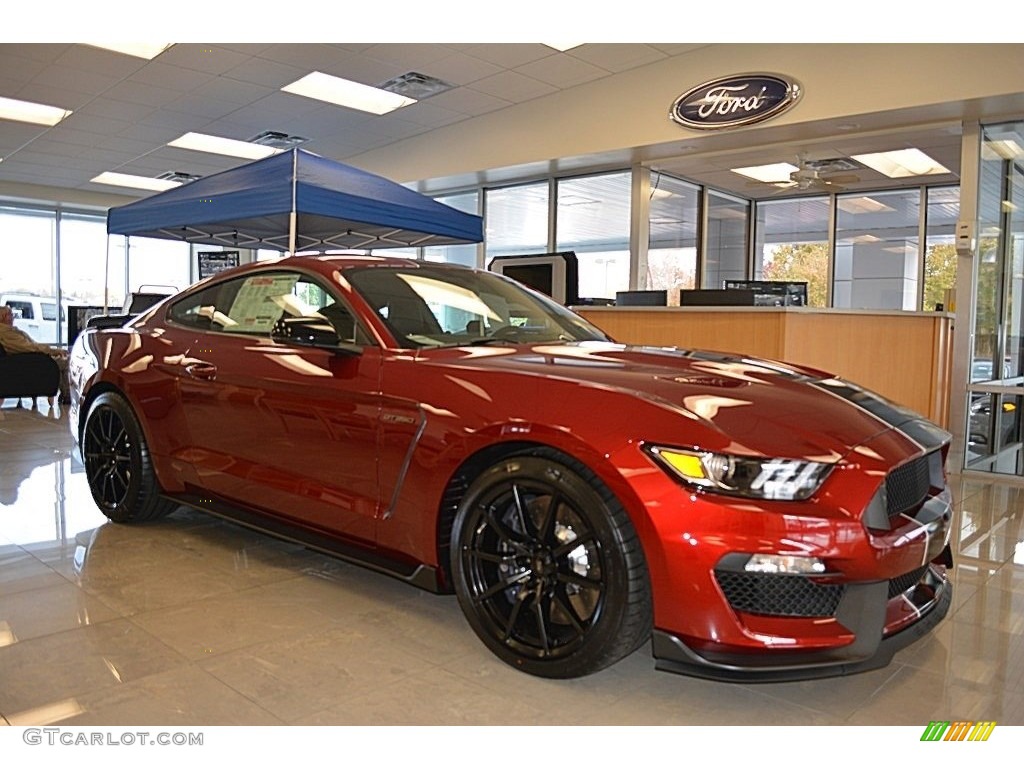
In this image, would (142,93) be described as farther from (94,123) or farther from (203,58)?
(94,123)

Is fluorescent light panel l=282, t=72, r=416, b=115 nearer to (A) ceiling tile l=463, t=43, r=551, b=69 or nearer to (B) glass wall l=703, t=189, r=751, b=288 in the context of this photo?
(A) ceiling tile l=463, t=43, r=551, b=69

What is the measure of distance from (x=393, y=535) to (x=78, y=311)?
10.2 metres

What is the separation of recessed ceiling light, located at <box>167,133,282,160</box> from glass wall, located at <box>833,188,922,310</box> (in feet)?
24.0

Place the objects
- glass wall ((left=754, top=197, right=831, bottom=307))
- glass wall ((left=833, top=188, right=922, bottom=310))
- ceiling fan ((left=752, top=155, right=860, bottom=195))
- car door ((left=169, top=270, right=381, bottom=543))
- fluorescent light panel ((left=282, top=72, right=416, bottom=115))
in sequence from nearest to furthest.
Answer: car door ((left=169, top=270, right=381, bottom=543)), ceiling fan ((left=752, top=155, right=860, bottom=195)), fluorescent light panel ((left=282, top=72, right=416, bottom=115)), glass wall ((left=833, top=188, right=922, bottom=310)), glass wall ((left=754, top=197, right=831, bottom=307))

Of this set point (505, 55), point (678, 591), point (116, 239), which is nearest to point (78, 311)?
point (116, 239)

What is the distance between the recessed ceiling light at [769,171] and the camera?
9234 millimetres

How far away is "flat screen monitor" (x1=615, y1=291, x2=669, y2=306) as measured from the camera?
19.3 feet

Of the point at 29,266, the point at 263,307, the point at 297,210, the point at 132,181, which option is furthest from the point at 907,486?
the point at 29,266

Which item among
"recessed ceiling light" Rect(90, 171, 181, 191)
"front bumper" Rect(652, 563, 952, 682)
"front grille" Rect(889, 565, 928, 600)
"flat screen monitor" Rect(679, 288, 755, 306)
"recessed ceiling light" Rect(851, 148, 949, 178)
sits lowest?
"front bumper" Rect(652, 563, 952, 682)

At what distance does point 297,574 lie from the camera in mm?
2883

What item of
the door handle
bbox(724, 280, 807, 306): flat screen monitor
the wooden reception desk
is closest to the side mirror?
the door handle

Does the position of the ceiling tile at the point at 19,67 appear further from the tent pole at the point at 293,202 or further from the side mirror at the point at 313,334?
the side mirror at the point at 313,334

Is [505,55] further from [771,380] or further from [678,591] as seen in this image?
[678,591]

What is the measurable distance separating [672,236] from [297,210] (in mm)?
5446
